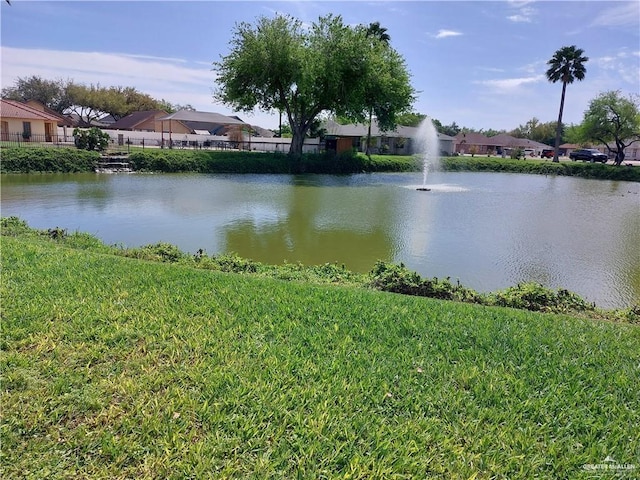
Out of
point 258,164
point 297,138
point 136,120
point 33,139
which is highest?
point 136,120

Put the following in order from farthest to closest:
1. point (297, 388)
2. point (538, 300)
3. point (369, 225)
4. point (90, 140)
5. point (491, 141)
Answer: point (491, 141)
point (90, 140)
point (369, 225)
point (538, 300)
point (297, 388)

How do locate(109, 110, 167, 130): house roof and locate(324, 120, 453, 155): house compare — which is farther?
locate(109, 110, 167, 130): house roof

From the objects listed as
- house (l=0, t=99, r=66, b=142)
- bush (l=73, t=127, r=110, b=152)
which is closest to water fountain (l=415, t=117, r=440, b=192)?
bush (l=73, t=127, r=110, b=152)

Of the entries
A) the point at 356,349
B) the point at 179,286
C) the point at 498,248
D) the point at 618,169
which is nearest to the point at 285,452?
the point at 356,349

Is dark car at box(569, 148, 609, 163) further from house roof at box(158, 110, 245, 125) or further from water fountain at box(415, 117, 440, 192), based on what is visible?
house roof at box(158, 110, 245, 125)

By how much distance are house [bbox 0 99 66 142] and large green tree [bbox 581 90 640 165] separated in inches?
1851

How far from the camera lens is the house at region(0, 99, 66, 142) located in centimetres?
2903

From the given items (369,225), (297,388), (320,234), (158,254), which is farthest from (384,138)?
(297,388)

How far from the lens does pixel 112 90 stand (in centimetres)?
5659

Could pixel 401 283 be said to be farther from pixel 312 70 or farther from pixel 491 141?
pixel 491 141

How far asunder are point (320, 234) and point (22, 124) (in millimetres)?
29010

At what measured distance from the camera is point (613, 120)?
140 ft

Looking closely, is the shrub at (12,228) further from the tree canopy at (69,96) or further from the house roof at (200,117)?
the tree canopy at (69,96)

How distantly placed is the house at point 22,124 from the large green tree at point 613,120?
154 ft
